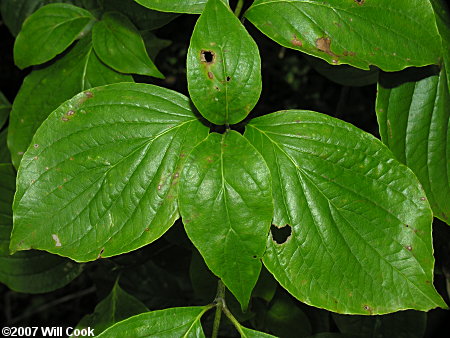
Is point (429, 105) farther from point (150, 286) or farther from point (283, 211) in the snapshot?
point (150, 286)

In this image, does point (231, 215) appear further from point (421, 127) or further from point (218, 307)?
point (421, 127)

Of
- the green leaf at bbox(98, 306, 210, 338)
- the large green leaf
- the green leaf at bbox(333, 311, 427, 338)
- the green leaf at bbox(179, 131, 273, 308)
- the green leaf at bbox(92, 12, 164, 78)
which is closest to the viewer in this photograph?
the green leaf at bbox(179, 131, 273, 308)

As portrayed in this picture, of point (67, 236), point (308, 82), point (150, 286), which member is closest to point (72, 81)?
point (67, 236)

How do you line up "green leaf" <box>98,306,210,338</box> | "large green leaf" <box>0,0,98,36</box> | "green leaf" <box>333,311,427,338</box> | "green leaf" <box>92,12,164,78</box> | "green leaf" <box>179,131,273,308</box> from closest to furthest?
"green leaf" <box>179,131,273,308</box>, "green leaf" <box>98,306,210,338</box>, "green leaf" <box>92,12,164,78</box>, "green leaf" <box>333,311,427,338</box>, "large green leaf" <box>0,0,98,36</box>

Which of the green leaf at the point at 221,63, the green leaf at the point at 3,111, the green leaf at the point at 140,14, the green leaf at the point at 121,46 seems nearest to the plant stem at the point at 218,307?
the green leaf at the point at 221,63

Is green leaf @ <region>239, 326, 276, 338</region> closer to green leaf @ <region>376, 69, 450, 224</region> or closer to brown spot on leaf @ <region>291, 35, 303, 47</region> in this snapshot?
green leaf @ <region>376, 69, 450, 224</region>

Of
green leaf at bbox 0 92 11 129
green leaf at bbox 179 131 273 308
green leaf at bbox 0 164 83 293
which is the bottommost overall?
green leaf at bbox 0 164 83 293

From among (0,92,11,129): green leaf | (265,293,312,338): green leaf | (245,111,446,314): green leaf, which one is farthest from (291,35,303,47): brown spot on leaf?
(0,92,11,129): green leaf
